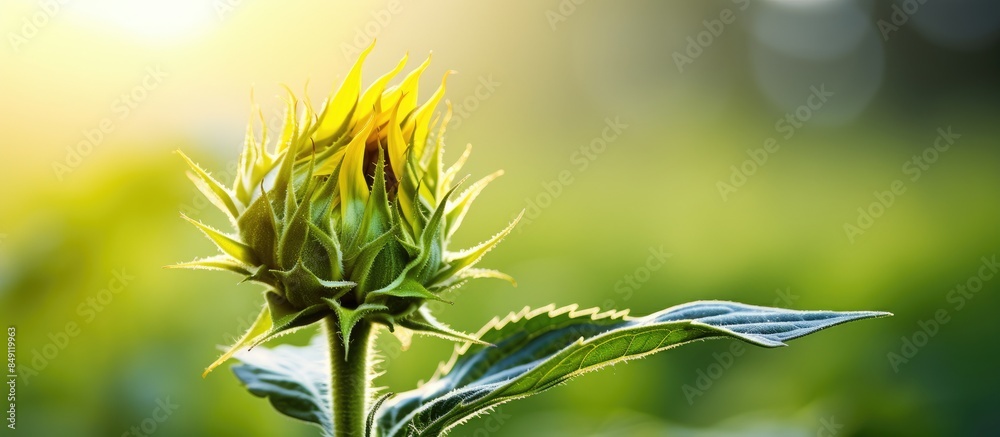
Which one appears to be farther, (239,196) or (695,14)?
(695,14)

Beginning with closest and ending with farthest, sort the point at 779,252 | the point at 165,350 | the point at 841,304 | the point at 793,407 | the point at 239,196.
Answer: the point at 239,196 → the point at 165,350 → the point at 793,407 → the point at 841,304 → the point at 779,252

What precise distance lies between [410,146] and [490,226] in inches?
140

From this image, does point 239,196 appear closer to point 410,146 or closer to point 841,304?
point 410,146

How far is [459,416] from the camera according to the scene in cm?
137

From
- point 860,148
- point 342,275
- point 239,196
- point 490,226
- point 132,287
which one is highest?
point 860,148

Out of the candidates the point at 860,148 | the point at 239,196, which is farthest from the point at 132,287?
the point at 860,148
